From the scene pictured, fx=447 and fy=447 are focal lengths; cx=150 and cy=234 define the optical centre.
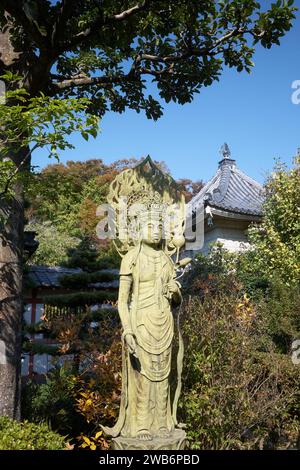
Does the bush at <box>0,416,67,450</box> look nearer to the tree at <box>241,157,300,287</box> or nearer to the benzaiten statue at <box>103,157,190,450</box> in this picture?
the benzaiten statue at <box>103,157,190,450</box>

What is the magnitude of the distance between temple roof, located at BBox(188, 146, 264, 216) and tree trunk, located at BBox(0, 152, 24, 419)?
739 cm

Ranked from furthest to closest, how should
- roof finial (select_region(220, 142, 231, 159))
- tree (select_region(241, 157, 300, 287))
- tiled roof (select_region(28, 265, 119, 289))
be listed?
roof finial (select_region(220, 142, 231, 159)) → tiled roof (select_region(28, 265, 119, 289)) → tree (select_region(241, 157, 300, 287))

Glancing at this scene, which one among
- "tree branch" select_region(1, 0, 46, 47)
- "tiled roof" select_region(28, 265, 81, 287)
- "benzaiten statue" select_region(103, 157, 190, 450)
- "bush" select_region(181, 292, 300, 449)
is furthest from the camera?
"tiled roof" select_region(28, 265, 81, 287)

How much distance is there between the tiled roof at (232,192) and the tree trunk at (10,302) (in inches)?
291

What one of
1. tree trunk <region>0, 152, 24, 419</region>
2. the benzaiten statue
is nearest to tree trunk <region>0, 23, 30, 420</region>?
tree trunk <region>0, 152, 24, 419</region>

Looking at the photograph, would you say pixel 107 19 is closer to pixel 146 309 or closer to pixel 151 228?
pixel 151 228

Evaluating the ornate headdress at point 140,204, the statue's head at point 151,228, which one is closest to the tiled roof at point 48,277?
the ornate headdress at point 140,204

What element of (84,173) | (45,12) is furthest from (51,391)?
(84,173)

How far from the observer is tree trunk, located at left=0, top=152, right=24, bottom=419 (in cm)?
485

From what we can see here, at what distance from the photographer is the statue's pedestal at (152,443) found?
3.82 metres

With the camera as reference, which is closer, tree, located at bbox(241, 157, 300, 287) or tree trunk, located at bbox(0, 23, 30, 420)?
tree trunk, located at bbox(0, 23, 30, 420)

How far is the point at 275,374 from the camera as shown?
218 inches

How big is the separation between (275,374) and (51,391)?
3162 millimetres
